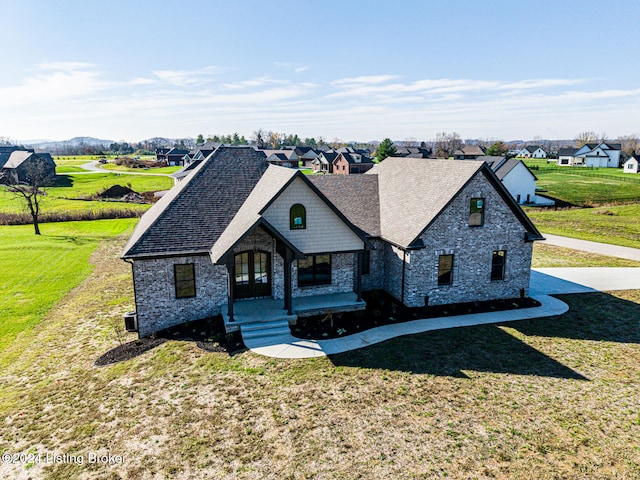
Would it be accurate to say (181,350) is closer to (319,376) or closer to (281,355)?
(281,355)

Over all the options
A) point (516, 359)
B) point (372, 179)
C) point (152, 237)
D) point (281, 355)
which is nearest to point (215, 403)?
point (281, 355)

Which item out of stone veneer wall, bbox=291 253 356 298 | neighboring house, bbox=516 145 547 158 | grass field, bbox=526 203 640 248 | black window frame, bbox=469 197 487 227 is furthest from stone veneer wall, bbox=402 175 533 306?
neighboring house, bbox=516 145 547 158

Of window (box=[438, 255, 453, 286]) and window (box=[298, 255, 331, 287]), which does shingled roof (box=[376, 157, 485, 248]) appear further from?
window (box=[298, 255, 331, 287])

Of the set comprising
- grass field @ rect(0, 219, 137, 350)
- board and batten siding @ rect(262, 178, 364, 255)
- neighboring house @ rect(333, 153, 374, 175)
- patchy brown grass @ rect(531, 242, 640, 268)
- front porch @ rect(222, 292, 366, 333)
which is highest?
neighboring house @ rect(333, 153, 374, 175)

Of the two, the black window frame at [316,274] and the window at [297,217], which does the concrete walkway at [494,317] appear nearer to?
the black window frame at [316,274]

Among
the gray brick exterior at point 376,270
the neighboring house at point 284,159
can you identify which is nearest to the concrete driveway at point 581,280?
the gray brick exterior at point 376,270

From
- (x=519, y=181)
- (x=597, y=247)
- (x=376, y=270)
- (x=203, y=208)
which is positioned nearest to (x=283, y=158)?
(x=519, y=181)

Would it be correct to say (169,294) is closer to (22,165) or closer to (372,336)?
(372,336)
